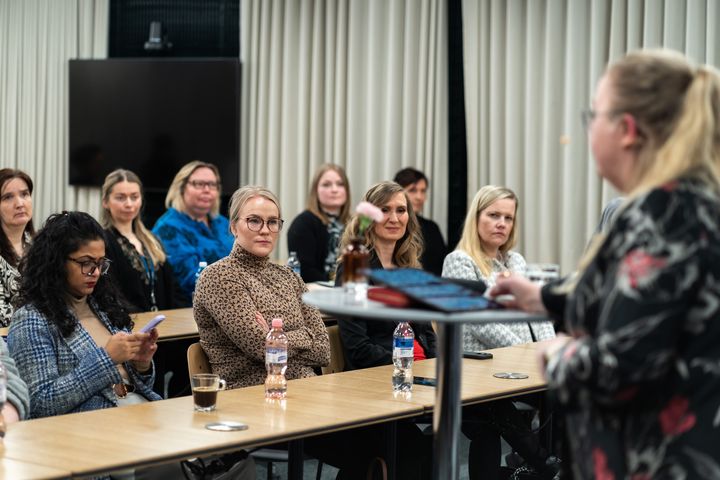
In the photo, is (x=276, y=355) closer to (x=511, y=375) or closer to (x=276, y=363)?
(x=276, y=363)

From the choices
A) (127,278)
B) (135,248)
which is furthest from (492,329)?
(135,248)

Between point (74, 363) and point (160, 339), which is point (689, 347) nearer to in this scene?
point (74, 363)

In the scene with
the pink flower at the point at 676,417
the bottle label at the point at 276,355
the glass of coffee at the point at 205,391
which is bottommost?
the glass of coffee at the point at 205,391

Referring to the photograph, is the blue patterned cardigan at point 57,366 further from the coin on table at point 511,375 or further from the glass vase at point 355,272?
the coin on table at point 511,375

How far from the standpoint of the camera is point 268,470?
4883 millimetres

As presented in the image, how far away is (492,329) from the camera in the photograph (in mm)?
4910

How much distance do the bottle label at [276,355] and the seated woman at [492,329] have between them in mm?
1131

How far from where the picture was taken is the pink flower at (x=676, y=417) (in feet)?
5.77

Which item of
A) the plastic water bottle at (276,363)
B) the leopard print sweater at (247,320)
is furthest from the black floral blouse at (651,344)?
the leopard print sweater at (247,320)

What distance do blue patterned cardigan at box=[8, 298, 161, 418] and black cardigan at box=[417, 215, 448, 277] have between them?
404 centimetres

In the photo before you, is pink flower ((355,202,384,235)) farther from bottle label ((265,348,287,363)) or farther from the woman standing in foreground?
bottle label ((265,348,287,363))

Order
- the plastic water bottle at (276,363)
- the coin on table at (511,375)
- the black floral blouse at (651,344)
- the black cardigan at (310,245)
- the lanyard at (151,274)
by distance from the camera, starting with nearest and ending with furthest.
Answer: the black floral blouse at (651,344) → the plastic water bottle at (276,363) → the coin on table at (511,375) → the lanyard at (151,274) → the black cardigan at (310,245)

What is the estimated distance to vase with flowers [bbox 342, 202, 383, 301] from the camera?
2.37m

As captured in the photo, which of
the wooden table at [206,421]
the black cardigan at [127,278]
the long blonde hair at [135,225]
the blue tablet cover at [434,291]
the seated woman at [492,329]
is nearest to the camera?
the blue tablet cover at [434,291]
